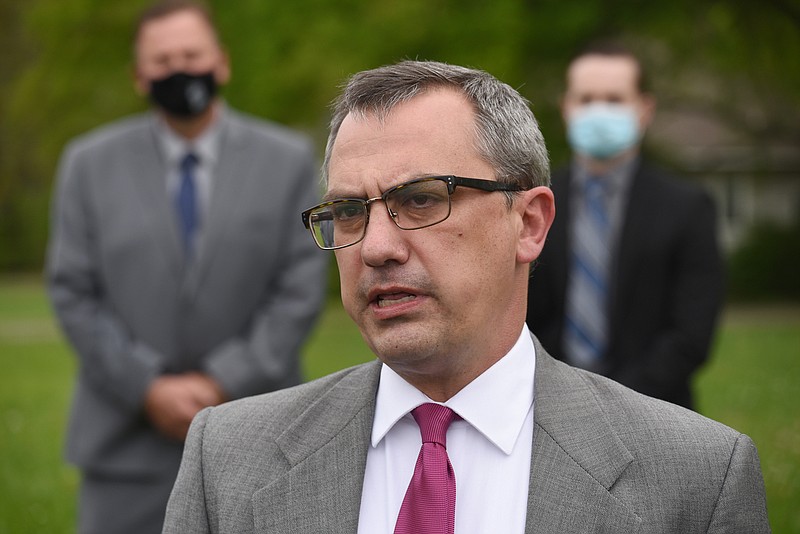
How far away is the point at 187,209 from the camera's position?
4.99 m

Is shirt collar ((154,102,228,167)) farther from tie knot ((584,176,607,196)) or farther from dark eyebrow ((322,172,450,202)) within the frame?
dark eyebrow ((322,172,450,202))

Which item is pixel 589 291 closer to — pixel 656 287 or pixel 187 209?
pixel 656 287

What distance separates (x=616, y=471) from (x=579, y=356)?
2412 mm

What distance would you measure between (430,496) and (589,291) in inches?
102

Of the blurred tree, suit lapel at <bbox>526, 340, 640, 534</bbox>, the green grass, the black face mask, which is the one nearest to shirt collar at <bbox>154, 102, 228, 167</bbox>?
the black face mask

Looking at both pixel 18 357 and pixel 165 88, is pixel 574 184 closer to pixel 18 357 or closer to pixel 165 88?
pixel 165 88

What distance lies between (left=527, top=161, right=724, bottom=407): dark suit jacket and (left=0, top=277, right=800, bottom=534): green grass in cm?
270

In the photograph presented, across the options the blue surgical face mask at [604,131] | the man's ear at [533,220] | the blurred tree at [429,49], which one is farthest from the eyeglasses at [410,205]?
the blurred tree at [429,49]

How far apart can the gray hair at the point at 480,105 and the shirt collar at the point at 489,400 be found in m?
0.43

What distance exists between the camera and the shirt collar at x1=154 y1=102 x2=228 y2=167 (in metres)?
5.07

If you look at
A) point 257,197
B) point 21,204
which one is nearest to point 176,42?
point 257,197

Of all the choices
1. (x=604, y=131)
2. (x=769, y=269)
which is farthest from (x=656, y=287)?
(x=769, y=269)

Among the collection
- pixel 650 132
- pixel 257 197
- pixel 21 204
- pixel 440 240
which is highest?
pixel 440 240

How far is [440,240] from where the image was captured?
249 cm
